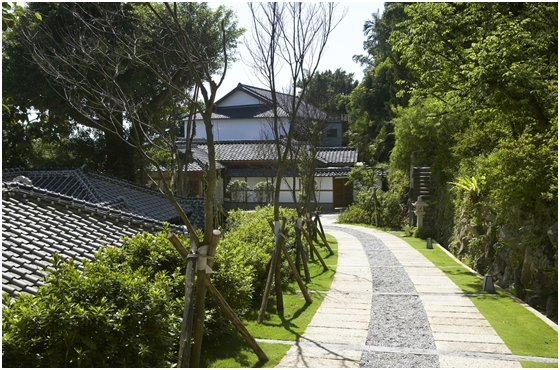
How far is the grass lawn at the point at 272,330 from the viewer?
5609 millimetres

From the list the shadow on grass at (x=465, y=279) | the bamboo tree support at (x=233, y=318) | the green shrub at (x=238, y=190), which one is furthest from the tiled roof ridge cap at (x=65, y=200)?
the green shrub at (x=238, y=190)

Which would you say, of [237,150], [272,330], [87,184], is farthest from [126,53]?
[237,150]

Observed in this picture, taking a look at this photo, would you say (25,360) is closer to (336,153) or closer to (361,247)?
(361,247)

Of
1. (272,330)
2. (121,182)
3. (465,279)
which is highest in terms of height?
(121,182)

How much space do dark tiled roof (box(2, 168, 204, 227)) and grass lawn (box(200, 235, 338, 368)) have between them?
4.50 metres

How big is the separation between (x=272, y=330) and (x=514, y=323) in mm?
3212

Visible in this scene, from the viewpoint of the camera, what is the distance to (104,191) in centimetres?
1339

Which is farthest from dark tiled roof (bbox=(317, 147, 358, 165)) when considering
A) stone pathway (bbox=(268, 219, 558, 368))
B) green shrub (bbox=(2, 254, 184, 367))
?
green shrub (bbox=(2, 254, 184, 367))

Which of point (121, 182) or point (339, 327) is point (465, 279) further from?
point (121, 182)

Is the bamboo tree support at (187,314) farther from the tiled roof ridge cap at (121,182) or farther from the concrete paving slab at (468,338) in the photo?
the tiled roof ridge cap at (121,182)

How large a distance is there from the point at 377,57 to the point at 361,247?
1883 cm

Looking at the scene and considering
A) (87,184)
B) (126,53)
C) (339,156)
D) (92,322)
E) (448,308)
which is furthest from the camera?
(339,156)

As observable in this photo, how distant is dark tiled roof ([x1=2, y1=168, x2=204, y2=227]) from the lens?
12.5 meters

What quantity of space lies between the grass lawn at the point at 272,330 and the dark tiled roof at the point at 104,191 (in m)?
Result: 4.50
